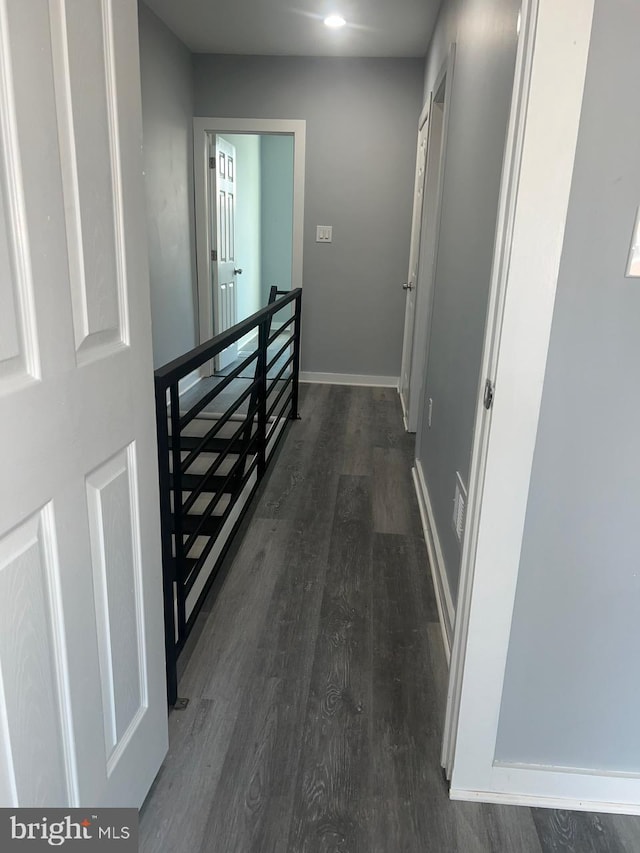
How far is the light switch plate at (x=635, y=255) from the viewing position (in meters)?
1.04

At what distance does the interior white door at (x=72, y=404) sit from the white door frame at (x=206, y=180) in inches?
150

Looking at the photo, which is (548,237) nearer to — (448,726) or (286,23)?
(448,726)

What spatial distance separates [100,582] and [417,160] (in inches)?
162

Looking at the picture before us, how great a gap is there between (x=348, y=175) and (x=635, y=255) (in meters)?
3.92

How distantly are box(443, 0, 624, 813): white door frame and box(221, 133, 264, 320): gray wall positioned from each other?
5.39 meters

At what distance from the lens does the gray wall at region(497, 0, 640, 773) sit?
1.00m

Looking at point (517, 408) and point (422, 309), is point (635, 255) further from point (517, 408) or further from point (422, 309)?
point (422, 309)

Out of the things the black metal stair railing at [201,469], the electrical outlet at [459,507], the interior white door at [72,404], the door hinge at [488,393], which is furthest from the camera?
the electrical outlet at [459,507]

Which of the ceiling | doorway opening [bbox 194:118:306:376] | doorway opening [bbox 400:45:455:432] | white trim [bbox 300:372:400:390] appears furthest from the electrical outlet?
white trim [bbox 300:372:400:390]

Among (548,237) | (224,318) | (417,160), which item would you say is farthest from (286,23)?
(548,237)

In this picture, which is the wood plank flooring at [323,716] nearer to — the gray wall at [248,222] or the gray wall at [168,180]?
the gray wall at [168,180]

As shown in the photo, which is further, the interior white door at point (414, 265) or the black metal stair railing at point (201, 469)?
the interior white door at point (414, 265)

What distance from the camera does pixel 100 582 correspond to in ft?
3.33

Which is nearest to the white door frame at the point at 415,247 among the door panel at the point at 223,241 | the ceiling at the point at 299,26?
the ceiling at the point at 299,26
